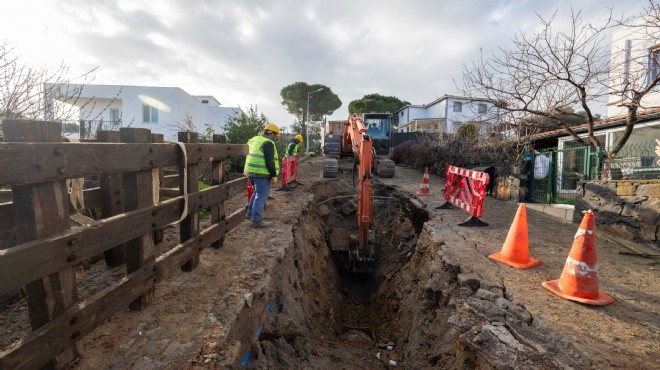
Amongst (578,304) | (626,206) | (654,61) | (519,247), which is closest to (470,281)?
(578,304)

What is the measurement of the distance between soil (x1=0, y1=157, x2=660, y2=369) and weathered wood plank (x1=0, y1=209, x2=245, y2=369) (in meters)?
0.29

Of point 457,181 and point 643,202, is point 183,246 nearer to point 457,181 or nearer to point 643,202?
point 457,181

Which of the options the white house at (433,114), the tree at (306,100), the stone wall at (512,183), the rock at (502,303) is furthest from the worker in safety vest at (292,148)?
the tree at (306,100)

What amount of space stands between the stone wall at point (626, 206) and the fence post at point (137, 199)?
6.85 metres

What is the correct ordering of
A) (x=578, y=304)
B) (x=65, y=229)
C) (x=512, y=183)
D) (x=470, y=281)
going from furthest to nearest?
(x=512, y=183) → (x=470, y=281) → (x=578, y=304) → (x=65, y=229)

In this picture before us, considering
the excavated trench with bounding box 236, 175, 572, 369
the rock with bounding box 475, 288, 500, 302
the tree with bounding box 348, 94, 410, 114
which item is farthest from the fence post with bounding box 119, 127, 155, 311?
the tree with bounding box 348, 94, 410, 114

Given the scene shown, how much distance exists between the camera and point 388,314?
5926 mm

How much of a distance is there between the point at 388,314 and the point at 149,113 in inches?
1051

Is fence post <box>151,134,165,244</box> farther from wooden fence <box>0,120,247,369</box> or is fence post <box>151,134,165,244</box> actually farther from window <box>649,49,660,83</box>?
window <box>649,49,660,83</box>

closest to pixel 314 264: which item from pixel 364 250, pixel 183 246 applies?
pixel 364 250

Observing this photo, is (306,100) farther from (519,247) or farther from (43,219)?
(43,219)

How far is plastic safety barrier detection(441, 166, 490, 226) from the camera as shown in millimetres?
6082

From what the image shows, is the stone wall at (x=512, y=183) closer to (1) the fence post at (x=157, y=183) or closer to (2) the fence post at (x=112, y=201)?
(1) the fence post at (x=157, y=183)

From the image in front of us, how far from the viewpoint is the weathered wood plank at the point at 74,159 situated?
177 cm
